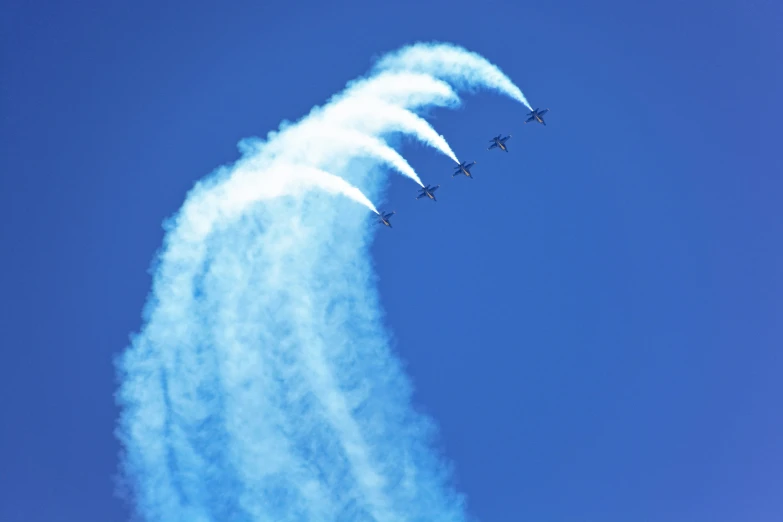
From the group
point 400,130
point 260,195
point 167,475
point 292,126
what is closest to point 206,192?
point 260,195

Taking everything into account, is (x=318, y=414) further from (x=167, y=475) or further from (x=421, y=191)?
(x=421, y=191)

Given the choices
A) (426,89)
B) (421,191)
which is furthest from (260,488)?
(426,89)

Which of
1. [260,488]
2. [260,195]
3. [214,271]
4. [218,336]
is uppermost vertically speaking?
[260,195]

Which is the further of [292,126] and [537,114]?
[537,114]

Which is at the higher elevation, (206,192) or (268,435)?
(206,192)

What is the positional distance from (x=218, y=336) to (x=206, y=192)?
912cm

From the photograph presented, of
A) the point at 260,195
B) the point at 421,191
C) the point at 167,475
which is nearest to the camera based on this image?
the point at 167,475

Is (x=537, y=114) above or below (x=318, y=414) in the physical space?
above

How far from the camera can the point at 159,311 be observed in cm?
5244

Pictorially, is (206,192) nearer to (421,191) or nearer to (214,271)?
(214,271)

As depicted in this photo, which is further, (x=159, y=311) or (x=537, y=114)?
(x=537, y=114)

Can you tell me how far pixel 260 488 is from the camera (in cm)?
5122

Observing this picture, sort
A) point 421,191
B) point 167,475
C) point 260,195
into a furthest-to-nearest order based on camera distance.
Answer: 1. point 421,191
2. point 260,195
3. point 167,475

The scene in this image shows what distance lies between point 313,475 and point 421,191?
19803 mm
